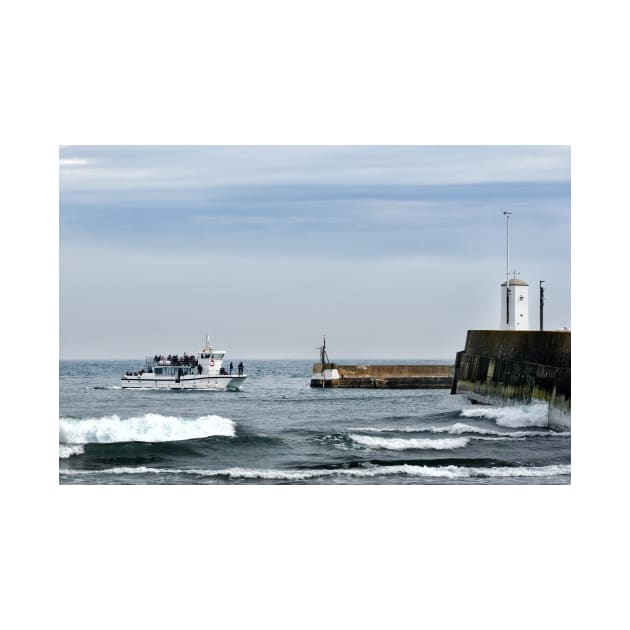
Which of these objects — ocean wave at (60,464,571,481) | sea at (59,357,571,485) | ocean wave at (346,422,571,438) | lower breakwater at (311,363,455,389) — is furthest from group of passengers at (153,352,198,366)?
ocean wave at (60,464,571,481)

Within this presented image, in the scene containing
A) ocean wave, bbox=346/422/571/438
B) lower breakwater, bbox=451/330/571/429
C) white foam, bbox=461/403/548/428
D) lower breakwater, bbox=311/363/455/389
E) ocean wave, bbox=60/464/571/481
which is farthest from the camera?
lower breakwater, bbox=311/363/455/389

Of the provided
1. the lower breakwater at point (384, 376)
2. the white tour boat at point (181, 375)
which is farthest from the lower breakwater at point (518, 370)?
the lower breakwater at point (384, 376)

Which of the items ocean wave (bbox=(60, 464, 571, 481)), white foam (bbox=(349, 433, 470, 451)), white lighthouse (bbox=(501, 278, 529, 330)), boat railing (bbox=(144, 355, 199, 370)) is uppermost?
white lighthouse (bbox=(501, 278, 529, 330))

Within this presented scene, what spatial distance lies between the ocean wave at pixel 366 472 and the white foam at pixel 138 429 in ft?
3.29

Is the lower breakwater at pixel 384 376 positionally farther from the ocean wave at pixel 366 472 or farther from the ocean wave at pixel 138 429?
the ocean wave at pixel 366 472

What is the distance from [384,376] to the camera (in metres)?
32.4

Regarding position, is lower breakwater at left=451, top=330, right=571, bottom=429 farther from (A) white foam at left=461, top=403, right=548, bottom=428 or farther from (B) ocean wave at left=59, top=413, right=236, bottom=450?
(B) ocean wave at left=59, top=413, right=236, bottom=450

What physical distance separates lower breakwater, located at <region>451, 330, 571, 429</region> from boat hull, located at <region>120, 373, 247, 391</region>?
19.5ft

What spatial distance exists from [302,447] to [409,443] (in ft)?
5.29

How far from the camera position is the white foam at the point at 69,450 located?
468 inches

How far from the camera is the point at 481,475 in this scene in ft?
37.1

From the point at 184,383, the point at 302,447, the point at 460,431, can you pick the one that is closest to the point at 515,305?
the point at 460,431

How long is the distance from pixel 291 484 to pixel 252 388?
44.3 ft

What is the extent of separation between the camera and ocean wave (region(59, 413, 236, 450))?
12.6 metres
